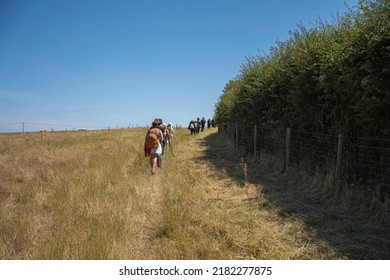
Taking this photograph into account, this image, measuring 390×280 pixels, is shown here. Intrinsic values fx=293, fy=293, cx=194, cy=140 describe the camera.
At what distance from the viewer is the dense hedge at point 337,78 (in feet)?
17.0

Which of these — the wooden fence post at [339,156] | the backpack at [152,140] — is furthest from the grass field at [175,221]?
the backpack at [152,140]

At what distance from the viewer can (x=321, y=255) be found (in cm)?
400

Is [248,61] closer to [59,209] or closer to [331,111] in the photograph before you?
[331,111]

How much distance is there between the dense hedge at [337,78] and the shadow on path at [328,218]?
1.59m

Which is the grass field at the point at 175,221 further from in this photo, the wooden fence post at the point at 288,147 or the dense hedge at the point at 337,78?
the dense hedge at the point at 337,78

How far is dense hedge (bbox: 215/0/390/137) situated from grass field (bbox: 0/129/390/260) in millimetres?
1843

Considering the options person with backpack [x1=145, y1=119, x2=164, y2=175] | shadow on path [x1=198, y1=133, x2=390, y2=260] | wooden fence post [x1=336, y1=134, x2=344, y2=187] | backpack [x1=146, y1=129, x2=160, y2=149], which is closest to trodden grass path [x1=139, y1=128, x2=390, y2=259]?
shadow on path [x1=198, y1=133, x2=390, y2=260]

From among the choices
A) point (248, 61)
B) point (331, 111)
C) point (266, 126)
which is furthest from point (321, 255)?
point (248, 61)

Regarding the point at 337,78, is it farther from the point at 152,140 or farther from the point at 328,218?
the point at 152,140

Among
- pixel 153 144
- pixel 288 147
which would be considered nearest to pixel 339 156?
pixel 288 147

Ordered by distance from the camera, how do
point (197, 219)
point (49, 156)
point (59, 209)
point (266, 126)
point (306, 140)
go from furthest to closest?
point (49, 156)
point (266, 126)
point (306, 140)
point (59, 209)
point (197, 219)

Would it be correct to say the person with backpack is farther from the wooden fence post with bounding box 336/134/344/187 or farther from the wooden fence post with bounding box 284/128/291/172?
the wooden fence post with bounding box 336/134/344/187

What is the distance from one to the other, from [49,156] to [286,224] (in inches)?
425

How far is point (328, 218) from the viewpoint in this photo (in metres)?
5.38
